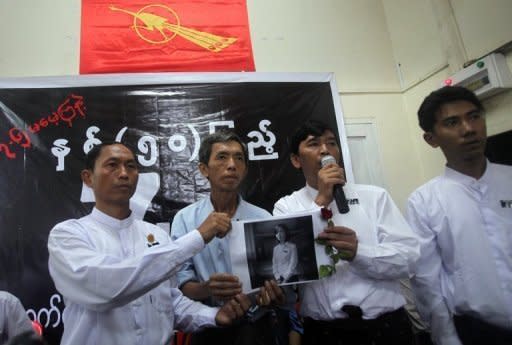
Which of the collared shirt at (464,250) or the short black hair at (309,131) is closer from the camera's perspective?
the collared shirt at (464,250)

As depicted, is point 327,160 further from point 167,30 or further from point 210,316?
point 167,30

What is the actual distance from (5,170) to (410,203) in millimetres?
2755

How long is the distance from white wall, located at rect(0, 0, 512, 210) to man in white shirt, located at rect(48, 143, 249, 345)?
1.87 meters

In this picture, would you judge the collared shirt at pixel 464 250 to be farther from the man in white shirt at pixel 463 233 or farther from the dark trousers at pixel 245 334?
the dark trousers at pixel 245 334

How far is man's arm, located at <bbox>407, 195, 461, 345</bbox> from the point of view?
138cm

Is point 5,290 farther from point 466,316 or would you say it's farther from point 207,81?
point 466,316

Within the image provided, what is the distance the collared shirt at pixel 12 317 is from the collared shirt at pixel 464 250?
2.26m

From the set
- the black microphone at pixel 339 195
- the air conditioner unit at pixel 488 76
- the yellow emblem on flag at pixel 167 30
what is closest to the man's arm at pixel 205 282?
the black microphone at pixel 339 195

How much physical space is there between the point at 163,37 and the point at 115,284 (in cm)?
236

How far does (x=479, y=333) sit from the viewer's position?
4.18ft

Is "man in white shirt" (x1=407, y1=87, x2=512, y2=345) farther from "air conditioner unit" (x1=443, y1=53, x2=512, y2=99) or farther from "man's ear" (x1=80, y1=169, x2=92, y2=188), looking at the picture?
"man's ear" (x1=80, y1=169, x2=92, y2=188)

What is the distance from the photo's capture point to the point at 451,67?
8.00 feet

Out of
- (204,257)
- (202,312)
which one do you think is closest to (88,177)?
(204,257)

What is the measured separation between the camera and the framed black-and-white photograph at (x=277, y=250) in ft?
4.06
